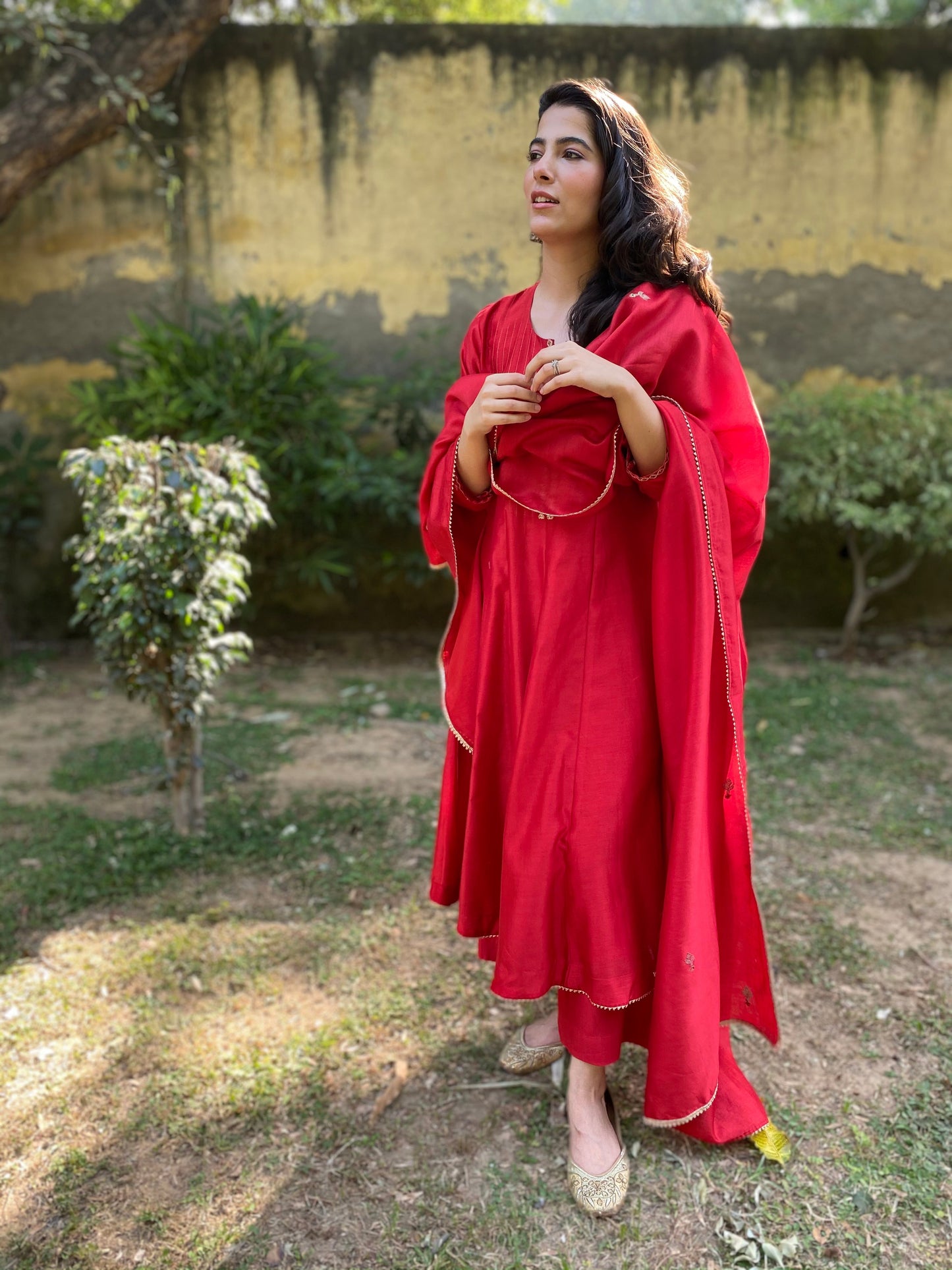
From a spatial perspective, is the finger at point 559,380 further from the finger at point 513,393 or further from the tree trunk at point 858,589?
the tree trunk at point 858,589

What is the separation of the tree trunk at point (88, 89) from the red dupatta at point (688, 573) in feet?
12.4

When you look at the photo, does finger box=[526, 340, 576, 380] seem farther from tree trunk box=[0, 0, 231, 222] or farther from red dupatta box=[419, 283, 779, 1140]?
tree trunk box=[0, 0, 231, 222]

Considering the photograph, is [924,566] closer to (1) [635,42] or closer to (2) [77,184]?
(1) [635,42]

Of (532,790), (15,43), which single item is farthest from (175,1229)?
(15,43)

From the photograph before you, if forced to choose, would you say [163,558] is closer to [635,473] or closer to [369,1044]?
[369,1044]

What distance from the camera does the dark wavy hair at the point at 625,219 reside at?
66.5 inches

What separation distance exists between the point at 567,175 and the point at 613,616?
764 millimetres

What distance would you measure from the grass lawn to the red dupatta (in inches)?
12.2

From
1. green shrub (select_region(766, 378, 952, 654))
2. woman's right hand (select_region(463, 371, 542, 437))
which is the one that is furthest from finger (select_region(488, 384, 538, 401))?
green shrub (select_region(766, 378, 952, 654))

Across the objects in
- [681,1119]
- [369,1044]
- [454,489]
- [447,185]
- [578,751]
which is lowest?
[369,1044]

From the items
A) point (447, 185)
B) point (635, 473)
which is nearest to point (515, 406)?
point (635, 473)

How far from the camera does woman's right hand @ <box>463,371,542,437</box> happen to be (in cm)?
162

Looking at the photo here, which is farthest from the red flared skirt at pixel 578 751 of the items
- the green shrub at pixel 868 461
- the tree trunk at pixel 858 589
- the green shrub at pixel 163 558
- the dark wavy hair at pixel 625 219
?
the tree trunk at pixel 858 589

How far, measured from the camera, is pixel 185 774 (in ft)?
10.3
